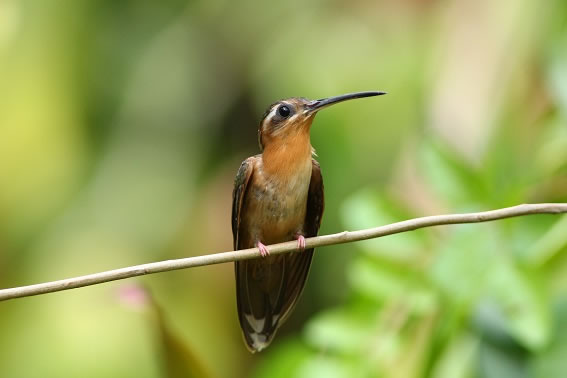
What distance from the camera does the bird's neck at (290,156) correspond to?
108 inches

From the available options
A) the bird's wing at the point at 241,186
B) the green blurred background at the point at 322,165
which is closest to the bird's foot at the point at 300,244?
the bird's wing at the point at 241,186

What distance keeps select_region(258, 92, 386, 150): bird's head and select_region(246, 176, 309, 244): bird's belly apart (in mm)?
164

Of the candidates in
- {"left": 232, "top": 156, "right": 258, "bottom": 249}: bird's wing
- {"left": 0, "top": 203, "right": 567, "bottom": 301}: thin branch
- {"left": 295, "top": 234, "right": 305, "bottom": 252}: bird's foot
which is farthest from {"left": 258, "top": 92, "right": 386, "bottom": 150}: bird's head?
{"left": 0, "top": 203, "right": 567, "bottom": 301}: thin branch

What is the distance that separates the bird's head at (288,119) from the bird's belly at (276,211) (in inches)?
6.5

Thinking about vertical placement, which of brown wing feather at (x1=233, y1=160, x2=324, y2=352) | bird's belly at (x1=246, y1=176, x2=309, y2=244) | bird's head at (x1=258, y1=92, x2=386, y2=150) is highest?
bird's head at (x1=258, y1=92, x2=386, y2=150)

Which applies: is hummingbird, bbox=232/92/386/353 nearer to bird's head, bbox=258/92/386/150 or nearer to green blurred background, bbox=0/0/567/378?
bird's head, bbox=258/92/386/150

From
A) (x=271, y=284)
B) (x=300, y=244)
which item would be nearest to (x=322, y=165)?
(x=271, y=284)

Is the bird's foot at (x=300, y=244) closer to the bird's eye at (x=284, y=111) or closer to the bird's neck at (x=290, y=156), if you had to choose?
the bird's neck at (x=290, y=156)

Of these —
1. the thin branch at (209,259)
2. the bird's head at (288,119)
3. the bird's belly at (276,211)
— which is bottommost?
the bird's belly at (276,211)

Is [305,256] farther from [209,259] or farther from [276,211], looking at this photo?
[209,259]

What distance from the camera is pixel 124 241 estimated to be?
4.35m

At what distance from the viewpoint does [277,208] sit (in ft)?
9.16

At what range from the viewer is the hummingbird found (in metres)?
2.76

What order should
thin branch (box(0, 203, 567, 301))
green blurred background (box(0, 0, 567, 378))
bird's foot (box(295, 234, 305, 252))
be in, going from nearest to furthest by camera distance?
thin branch (box(0, 203, 567, 301)), bird's foot (box(295, 234, 305, 252)), green blurred background (box(0, 0, 567, 378))
